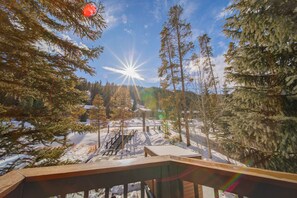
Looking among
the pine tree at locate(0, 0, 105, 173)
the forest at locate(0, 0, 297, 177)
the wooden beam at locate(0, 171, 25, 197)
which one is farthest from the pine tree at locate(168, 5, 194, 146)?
the wooden beam at locate(0, 171, 25, 197)

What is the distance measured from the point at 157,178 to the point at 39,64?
3204 mm

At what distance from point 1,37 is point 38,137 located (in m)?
2.02

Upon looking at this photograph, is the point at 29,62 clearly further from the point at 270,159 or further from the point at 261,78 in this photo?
the point at 270,159

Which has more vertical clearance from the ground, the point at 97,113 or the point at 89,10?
the point at 89,10

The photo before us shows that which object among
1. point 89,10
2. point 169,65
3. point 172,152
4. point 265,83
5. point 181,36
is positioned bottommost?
point 172,152

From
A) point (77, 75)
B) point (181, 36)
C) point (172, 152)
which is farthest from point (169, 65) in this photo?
point (77, 75)

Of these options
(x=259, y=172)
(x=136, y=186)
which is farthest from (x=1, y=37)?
(x=136, y=186)

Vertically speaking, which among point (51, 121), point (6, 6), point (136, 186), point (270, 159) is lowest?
point (136, 186)

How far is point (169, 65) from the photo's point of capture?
13.0 metres

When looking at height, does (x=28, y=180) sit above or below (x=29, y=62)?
below

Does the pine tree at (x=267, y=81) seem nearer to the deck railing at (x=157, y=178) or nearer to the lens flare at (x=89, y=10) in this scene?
the deck railing at (x=157, y=178)

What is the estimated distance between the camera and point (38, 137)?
310cm

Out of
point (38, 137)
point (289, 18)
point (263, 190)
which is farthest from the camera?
point (38, 137)

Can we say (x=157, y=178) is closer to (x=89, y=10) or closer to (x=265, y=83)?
(x=89, y=10)
